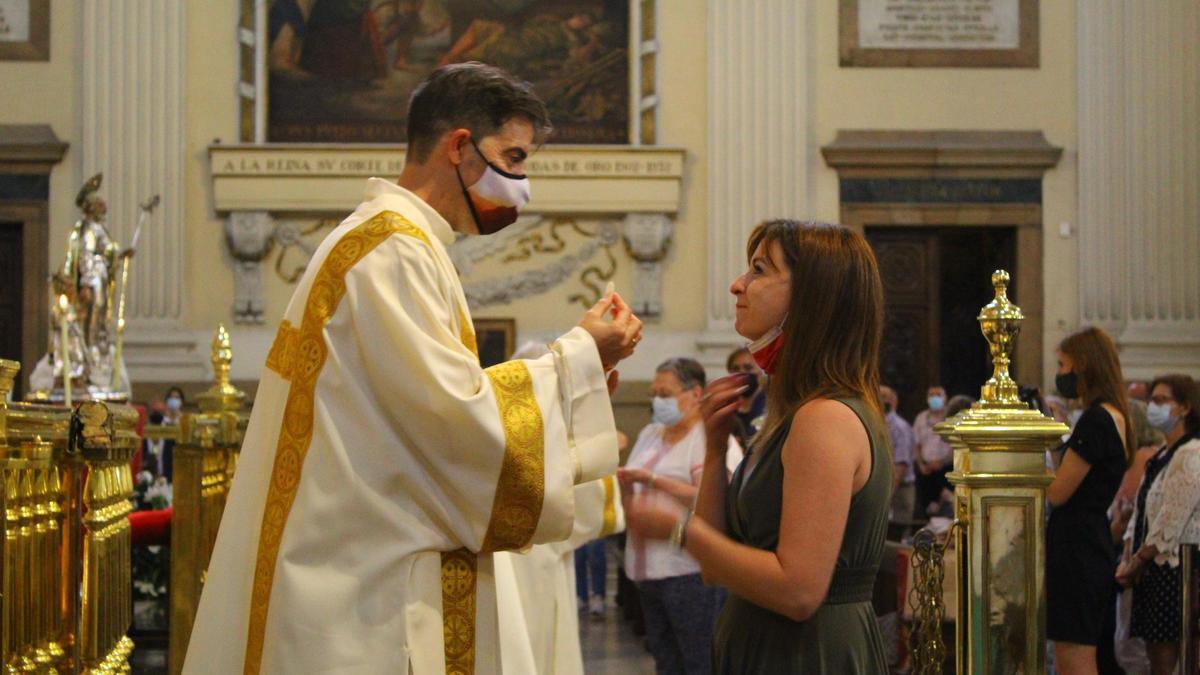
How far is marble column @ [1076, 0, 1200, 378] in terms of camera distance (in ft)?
46.8

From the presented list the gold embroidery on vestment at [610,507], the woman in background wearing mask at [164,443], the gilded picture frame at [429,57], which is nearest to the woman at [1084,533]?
the gold embroidery on vestment at [610,507]

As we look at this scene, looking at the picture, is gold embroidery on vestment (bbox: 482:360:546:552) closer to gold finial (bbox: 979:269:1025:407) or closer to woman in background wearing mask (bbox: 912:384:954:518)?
gold finial (bbox: 979:269:1025:407)

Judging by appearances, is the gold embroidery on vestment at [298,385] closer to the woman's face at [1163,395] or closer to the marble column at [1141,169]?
the woman's face at [1163,395]

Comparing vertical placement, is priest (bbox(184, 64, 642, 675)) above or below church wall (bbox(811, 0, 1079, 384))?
below

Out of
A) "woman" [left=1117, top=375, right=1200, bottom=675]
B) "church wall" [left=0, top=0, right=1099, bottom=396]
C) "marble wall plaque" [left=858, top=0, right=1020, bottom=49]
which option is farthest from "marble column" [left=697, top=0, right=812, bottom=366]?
"woman" [left=1117, top=375, right=1200, bottom=675]

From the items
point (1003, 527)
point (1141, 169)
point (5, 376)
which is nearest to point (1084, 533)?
point (1003, 527)

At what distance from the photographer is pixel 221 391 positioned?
6.00 meters

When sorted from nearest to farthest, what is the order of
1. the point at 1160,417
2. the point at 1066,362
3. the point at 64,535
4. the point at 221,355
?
the point at 64,535 < the point at 1066,362 < the point at 221,355 < the point at 1160,417

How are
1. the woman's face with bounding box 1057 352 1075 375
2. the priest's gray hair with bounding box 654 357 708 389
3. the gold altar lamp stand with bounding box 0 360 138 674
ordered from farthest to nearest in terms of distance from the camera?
the priest's gray hair with bounding box 654 357 708 389 < the woman's face with bounding box 1057 352 1075 375 < the gold altar lamp stand with bounding box 0 360 138 674

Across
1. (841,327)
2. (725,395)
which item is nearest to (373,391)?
(725,395)

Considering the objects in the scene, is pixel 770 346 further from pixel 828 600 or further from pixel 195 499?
pixel 195 499

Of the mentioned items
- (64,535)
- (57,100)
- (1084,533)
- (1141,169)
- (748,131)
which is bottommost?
(1084,533)

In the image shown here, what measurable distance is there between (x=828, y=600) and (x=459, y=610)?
75cm

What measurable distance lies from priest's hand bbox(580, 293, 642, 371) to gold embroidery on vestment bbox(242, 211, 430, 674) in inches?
14.4
